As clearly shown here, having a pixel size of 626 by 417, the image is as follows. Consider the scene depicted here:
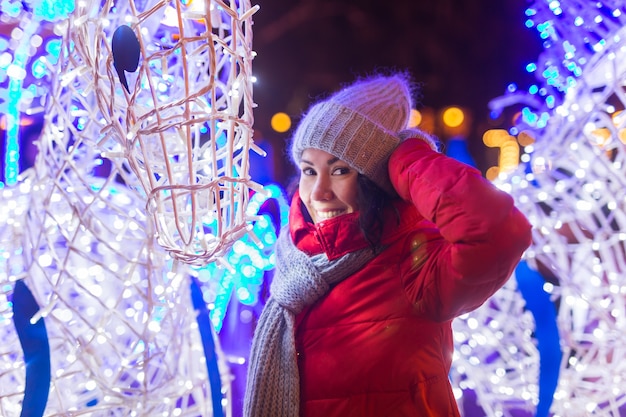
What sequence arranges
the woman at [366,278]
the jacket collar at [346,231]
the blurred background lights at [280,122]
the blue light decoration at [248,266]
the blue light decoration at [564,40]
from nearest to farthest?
1. the woman at [366,278]
2. the jacket collar at [346,231]
3. the blue light decoration at [248,266]
4. the blue light decoration at [564,40]
5. the blurred background lights at [280,122]

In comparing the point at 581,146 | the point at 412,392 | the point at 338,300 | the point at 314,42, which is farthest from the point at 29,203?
the point at 314,42

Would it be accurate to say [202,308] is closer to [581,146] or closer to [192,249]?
[192,249]

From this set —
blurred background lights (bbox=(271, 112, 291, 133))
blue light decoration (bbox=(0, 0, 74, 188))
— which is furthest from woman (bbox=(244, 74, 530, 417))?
blurred background lights (bbox=(271, 112, 291, 133))

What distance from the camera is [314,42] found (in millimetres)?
2279

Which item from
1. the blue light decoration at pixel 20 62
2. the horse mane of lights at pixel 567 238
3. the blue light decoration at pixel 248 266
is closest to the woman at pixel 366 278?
the blue light decoration at pixel 248 266

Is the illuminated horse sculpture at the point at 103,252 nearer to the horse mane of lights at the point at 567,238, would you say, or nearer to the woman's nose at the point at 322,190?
the woman's nose at the point at 322,190

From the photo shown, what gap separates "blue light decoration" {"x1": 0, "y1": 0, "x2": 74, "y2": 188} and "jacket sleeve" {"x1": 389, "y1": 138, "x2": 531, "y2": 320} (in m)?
0.72

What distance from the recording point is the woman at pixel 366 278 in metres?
1.01

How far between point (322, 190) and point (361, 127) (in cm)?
15

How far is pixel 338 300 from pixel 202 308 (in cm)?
30

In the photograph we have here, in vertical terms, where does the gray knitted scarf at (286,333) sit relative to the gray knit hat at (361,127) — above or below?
below

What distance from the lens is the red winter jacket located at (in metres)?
0.93

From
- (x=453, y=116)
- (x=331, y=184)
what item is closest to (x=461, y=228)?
(x=331, y=184)

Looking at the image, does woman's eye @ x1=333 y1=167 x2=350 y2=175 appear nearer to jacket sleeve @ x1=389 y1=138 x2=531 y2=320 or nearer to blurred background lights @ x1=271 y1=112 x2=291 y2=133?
jacket sleeve @ x1=389 y1=138 x2=531 y2=320
